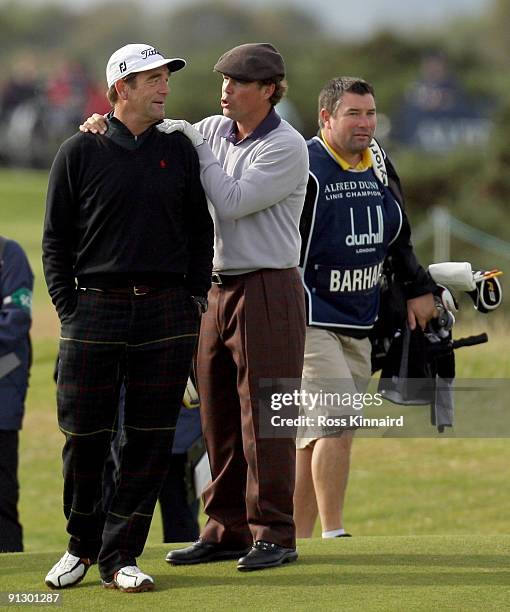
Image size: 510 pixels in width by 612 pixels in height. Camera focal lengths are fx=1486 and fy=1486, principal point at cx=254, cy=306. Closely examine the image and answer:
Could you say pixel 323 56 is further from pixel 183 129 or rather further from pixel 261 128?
pixel 183 129

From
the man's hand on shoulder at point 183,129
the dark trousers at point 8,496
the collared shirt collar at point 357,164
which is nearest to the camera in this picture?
the man's hand on shoulder at point 183,129

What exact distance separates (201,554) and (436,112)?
135 feet

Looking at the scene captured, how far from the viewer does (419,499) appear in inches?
408

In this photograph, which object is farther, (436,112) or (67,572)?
(436,112)

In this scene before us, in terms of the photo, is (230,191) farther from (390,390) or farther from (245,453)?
(390,390)

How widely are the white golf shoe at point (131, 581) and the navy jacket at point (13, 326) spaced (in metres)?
2.19

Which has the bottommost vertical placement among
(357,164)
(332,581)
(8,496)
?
(332,581)

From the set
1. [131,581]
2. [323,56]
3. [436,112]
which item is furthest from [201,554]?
[323,56]

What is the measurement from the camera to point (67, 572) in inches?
222

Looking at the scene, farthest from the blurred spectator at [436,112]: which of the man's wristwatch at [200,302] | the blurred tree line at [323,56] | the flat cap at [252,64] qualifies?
the man's wristwatch at [200,302]

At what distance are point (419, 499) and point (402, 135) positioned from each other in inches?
1386

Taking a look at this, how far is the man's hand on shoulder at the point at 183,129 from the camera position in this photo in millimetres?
5566

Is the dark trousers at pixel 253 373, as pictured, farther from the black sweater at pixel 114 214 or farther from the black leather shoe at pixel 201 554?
the black sweater at pixel 114 214

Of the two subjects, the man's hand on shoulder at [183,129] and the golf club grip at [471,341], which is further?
the golf club grip at [471,341]
